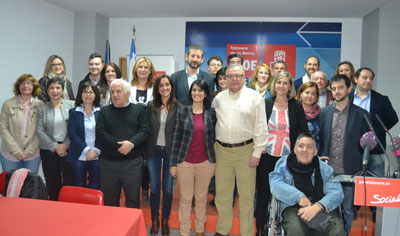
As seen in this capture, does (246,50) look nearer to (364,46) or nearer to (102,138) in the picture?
(364,46)

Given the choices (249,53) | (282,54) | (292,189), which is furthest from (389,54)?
(292,189)

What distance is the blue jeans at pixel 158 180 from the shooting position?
125 inches

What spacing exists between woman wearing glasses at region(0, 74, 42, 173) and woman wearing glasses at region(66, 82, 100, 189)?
70 cm

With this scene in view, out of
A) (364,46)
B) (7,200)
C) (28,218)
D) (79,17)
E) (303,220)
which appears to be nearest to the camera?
(28,218)

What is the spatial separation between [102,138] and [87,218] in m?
1.32

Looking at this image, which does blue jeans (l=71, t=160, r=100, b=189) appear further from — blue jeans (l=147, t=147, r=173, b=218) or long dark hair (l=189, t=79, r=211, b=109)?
long dark hair (l=189, t=79, r=211, b=109)

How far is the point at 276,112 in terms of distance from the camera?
3.03 metres

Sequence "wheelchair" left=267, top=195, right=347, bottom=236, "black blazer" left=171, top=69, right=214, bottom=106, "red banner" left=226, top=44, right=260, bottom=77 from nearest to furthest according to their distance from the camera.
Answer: "wheelchair" left=267, top=195, right=347, bottom=236
"black blazer" left=171, top=69, right=214, bottom=106
"red banner" left=226, top=44, right=260, bottom=77

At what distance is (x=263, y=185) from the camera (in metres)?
3.01

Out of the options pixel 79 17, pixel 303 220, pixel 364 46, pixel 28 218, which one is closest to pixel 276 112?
pixel 303 220

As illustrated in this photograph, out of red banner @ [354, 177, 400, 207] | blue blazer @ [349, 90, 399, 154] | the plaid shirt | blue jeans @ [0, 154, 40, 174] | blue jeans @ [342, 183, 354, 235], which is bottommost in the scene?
blue jeans @ [342, 183, 354, 235]

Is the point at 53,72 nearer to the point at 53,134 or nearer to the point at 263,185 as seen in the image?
the point at 53,134

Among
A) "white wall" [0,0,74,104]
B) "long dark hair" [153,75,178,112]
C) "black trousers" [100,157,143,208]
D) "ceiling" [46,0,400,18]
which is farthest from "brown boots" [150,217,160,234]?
"ceiling" [46,0,400,18]

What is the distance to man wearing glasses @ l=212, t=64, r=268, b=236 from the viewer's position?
2949mm
